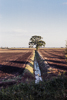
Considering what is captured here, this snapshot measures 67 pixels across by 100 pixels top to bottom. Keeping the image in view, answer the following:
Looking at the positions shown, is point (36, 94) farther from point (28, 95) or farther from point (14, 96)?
point (14, 96)

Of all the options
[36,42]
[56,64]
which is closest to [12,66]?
[56,64]

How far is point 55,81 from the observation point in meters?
11.0

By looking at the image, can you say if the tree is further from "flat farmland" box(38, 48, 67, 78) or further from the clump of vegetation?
the clump of vegetation

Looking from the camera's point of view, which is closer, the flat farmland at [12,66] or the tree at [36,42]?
the flat farmland at [12,66]

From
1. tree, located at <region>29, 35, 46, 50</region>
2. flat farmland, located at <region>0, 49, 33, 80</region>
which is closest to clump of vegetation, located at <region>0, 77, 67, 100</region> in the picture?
flat farmland, located at <region>0, 49, 33, 80</region>

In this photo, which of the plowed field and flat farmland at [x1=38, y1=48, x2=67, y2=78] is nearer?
flat farmland at [x1=38, y1=48, x2=67, y2=78]

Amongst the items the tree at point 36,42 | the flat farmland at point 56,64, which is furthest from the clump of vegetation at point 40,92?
the tree at point 36,42

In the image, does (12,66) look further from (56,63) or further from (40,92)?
(40,92)

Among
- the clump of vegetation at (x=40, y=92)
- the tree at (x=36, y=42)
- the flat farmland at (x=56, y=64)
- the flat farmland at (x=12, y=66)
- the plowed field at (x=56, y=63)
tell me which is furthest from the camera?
the tree at (x=36, y=42)

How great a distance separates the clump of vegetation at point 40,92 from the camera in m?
9.11

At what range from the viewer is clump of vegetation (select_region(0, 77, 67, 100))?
911 centimetres

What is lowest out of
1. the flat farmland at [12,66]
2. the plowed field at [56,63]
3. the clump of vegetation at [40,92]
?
the flat farmland at [12,66]

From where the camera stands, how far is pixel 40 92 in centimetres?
963

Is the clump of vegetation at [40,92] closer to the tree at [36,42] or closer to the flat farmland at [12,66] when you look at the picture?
the flat farmland at [12,66]
